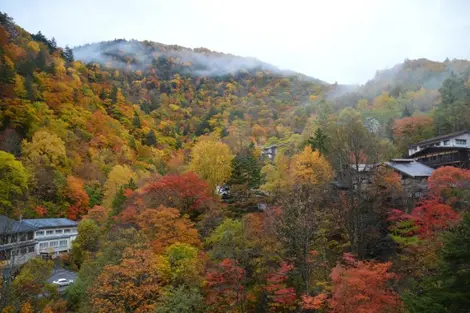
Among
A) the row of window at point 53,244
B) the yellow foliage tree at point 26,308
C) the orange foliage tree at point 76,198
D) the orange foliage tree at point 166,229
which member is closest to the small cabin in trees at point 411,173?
the orange foliage tree at point 166,229

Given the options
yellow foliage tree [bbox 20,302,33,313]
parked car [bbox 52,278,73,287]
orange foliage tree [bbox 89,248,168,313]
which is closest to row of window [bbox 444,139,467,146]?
orange foliage tree [bbox 89,248,168,313]

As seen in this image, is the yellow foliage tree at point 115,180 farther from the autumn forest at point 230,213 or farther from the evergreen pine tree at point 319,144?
the evergreen pine tree at point 319,144

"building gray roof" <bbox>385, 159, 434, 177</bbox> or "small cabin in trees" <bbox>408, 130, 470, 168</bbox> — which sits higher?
"small cabin in trees" <bbox>408, 130, 470, 168</bbox>

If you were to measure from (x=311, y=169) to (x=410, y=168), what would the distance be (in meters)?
10.1

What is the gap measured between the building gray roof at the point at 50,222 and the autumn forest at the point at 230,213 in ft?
4.86

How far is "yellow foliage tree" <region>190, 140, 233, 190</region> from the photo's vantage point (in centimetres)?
3244

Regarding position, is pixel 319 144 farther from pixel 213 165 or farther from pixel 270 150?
pixel 270 150

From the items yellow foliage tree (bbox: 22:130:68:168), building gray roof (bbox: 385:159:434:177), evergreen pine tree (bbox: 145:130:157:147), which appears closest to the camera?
building gray roof (bbox: 385:159:434:177)

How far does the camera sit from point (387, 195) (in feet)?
81.7

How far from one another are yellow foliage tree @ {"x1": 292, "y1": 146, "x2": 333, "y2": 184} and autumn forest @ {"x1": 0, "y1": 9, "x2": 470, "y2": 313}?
0.13m

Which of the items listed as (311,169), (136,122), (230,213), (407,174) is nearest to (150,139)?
(136,122)

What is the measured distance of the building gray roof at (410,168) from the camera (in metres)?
30.3

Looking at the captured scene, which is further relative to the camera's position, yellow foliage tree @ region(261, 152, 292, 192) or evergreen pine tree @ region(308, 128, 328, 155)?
evergreen pine tree @ region(308, 128, 328, 155)

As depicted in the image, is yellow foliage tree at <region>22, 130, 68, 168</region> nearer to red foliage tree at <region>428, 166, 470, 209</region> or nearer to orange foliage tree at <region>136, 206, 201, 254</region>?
orange foliage tree at <region>136, 206, 201, 254</region>
